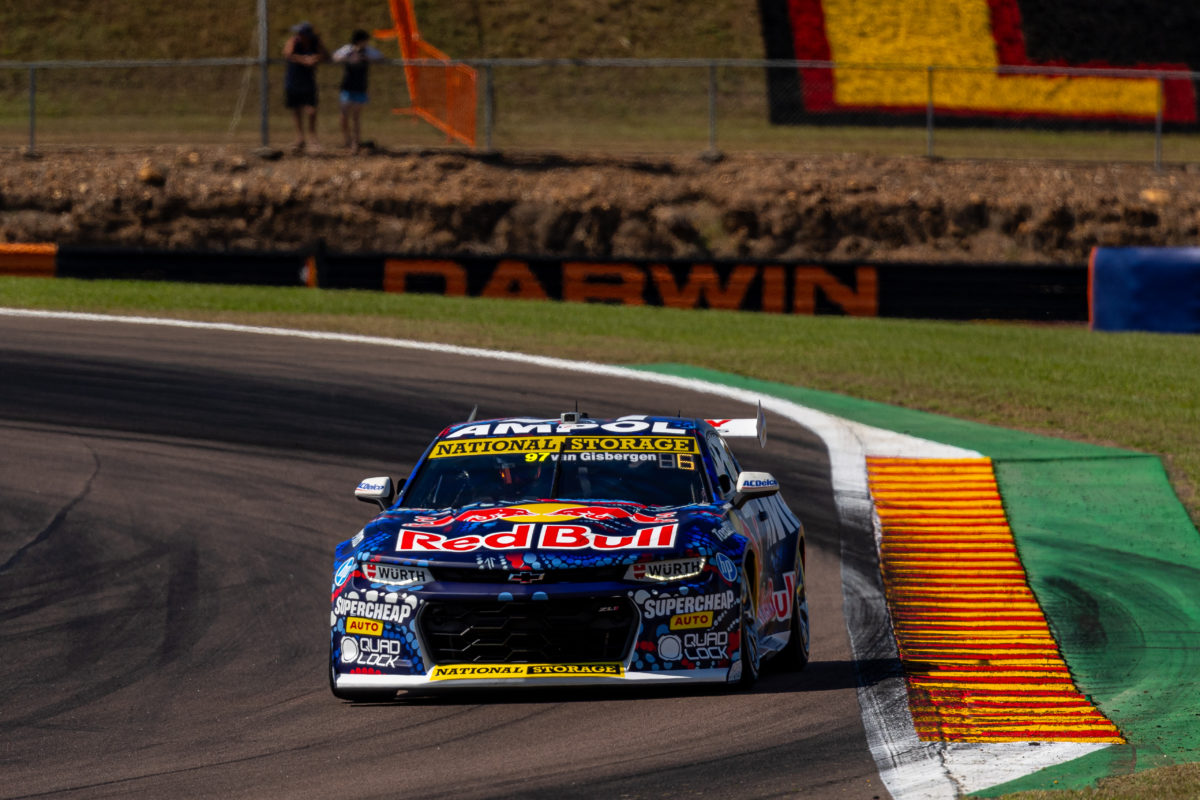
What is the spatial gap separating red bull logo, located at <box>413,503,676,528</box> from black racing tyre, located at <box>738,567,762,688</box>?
48cm

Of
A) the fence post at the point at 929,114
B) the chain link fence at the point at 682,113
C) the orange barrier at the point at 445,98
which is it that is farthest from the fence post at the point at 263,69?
the fence post at the point at 929,114

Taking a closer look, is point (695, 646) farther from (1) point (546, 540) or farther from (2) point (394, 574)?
(2) point (394, 574)

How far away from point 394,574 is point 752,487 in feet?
6.19

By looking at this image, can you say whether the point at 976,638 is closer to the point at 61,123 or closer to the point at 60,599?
the point at 60,599

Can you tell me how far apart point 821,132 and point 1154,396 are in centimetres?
1493

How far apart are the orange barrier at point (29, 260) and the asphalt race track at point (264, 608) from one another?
21.4ft

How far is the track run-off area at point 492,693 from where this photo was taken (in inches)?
274

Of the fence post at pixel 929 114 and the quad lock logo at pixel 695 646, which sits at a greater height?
the fence post at pixel 929 114

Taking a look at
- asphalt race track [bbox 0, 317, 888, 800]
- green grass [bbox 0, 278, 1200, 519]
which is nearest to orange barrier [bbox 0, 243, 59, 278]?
green grass [bbox 0, 278, 1200, 519]

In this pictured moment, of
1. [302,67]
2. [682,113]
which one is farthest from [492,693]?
[682,113]

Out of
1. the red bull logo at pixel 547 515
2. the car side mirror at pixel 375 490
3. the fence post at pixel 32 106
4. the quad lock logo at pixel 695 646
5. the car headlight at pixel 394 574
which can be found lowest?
the quad lock logo at pixel 695 646

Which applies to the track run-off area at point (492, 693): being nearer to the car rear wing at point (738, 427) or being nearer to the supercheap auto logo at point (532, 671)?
the supercheap auto logo at point (532, 671)

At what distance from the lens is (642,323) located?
2358 cm

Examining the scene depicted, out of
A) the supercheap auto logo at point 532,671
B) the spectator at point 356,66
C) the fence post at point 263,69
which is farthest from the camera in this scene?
the spectator at point 356,66
